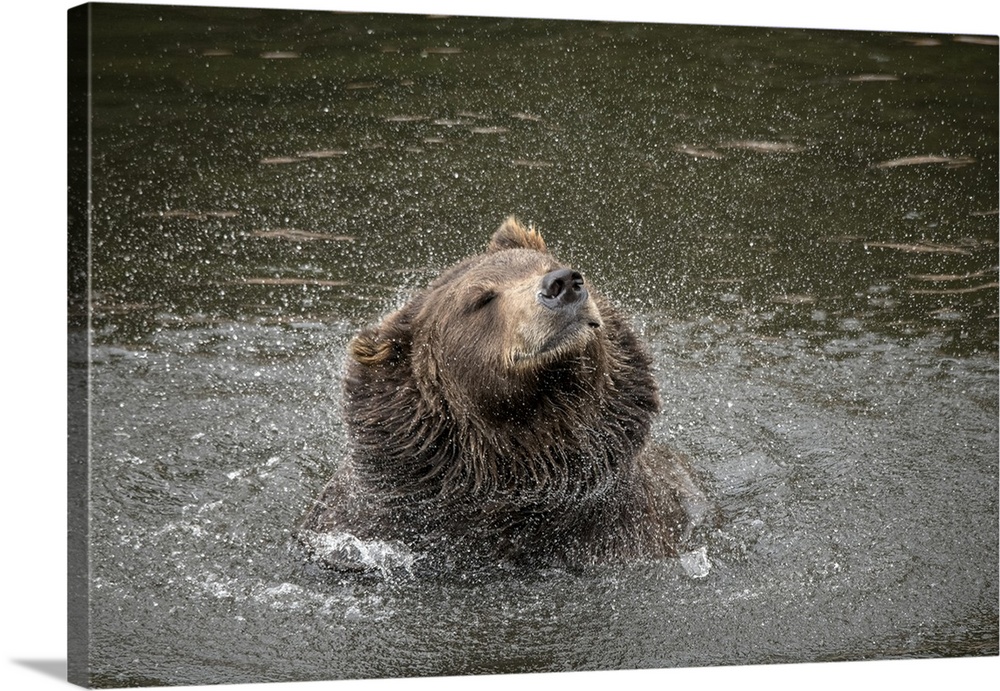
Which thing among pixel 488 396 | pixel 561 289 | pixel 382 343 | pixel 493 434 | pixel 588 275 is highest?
pixel 561 289

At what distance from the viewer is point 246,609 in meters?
→ 7.15

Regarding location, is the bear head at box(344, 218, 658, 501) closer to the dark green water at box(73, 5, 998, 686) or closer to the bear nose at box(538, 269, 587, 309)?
the bear nose at box(538, 269, 587, 309)

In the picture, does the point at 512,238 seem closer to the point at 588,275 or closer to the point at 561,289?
the point at 588,275

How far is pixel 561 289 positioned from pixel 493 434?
1.00 m

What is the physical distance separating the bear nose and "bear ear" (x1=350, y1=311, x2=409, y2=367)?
Result: 107 centimetres

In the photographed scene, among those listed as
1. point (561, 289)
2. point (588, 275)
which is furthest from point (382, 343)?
point (588, 275)

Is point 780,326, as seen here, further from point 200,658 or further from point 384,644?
point 200,658

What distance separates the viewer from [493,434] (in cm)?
716

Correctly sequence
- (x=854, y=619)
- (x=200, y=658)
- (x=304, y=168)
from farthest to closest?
(x=854, y=619) → (x=304, y=168) → (x=200, y=658)

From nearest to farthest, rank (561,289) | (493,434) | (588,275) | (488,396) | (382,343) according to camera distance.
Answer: (561,289) < (488,396) < (493,434) < (382,343) < (588,275)

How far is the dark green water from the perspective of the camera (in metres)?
6.86

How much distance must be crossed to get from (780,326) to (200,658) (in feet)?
11.6

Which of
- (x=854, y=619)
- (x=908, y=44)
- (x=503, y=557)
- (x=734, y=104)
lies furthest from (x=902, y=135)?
(x=503, y=557)

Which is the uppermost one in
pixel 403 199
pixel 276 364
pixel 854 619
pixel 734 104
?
pixel 734 104
